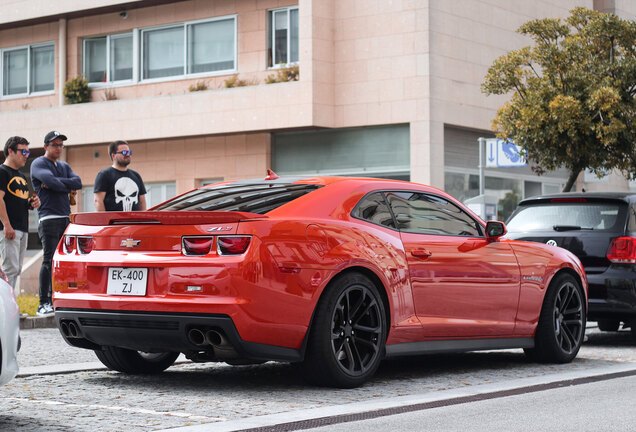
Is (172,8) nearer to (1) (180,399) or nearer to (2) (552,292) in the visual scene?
(2) (552,292)

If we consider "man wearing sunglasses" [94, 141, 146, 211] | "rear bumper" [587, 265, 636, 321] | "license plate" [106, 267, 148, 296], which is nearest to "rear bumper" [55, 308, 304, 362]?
"license plate" [106, 267, 148, 296]

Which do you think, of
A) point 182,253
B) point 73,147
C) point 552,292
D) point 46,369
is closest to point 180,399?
point 182,253

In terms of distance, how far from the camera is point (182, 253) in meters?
7.17

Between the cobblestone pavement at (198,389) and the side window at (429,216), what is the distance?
113 cm

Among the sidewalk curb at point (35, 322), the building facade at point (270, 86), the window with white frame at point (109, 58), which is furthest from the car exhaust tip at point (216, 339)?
the window with white frame at point (109, 58)

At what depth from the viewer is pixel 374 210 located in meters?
8.06

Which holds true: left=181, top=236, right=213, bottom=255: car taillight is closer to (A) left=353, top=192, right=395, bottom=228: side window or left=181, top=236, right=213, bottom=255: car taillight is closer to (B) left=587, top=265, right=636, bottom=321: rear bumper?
(A) left=353, top=192, right=395, bottom=228: side window

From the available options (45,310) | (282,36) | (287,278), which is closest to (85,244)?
(287,278)

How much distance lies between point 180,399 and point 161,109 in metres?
21.6

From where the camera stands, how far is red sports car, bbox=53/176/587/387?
23.2 feet

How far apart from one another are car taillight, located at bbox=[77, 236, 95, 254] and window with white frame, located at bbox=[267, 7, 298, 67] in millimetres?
19351

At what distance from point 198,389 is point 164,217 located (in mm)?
1234

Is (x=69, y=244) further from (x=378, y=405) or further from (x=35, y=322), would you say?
(x=35, y=322)

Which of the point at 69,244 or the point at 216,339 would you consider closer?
the point at 216,339
